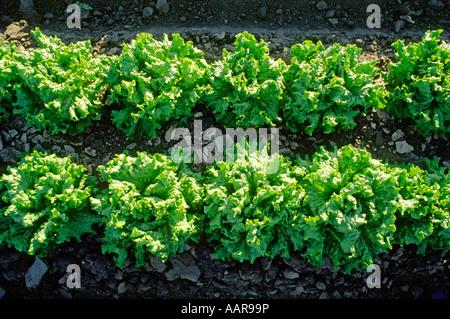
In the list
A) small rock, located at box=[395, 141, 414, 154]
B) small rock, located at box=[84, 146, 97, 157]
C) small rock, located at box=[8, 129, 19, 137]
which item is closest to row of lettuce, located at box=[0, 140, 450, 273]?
small rock, located at box=[84, 146, 97, 157]

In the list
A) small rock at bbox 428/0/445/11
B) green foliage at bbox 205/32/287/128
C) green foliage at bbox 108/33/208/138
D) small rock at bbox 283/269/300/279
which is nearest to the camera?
green foliage at bbox 108/33/208/138

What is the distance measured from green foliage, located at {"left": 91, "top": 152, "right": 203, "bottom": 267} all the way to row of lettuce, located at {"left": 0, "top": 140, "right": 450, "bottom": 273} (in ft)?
0.05

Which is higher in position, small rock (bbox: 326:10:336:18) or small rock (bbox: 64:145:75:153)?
small rock (bbox: 326:10:336:18)

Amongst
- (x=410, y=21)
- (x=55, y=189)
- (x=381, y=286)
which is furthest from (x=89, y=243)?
(x=410, y=21)

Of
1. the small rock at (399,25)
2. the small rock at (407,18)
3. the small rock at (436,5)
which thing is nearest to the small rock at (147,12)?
the small rock at (399,25)

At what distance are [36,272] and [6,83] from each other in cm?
336

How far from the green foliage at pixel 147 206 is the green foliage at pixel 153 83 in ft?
2.64

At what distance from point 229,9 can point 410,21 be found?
383 cm

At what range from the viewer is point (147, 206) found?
601 centimetres

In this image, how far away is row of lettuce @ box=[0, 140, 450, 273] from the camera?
6.07m

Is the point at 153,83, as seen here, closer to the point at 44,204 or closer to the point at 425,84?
the point at 44,204

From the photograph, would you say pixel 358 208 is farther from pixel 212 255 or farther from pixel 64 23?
pixel 64 23

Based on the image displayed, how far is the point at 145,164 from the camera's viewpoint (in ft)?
20.4

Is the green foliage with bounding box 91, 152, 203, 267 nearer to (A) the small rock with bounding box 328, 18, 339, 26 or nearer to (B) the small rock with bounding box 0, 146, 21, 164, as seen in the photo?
(B) the small rock with bounding box 0, 146, 21, 164
